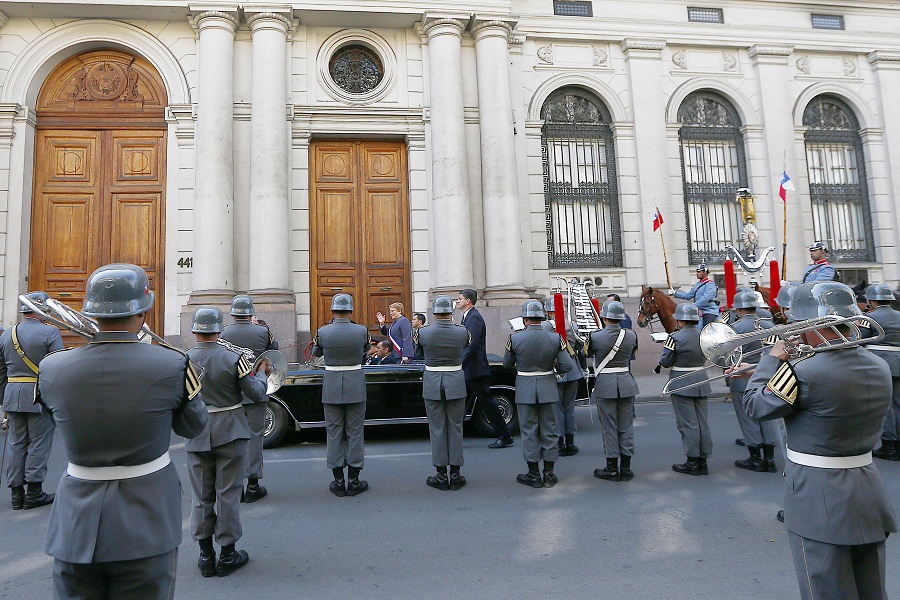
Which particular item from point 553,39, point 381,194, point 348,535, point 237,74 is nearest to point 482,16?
point 553,39

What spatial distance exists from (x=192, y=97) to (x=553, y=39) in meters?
9.31

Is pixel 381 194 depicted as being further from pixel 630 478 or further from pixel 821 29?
pixel 821 29

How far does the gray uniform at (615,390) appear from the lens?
6.87 metres

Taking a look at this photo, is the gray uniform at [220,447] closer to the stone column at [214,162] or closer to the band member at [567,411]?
the band member at [567,411]

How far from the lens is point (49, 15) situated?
13.9 metres

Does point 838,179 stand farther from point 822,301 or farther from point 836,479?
point 836,479

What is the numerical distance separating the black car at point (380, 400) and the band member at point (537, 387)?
2.14m

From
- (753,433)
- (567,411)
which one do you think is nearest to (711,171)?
(567,411)

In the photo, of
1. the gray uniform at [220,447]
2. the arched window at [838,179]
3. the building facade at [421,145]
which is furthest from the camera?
the arched window at [838,179]

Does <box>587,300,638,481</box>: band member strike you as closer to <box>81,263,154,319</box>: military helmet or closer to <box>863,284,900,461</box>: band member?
<box>863,284,900,461</box>: band member

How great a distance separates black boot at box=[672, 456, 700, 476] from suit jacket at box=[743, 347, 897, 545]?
4.13 m

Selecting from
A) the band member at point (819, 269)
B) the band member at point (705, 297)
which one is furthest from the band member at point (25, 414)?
the band member at point (819, 269)

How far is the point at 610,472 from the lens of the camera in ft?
22.3

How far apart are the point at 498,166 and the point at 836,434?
12.2 meters
